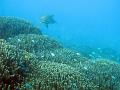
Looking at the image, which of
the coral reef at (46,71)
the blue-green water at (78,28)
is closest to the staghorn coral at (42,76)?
the coral reef at (46,71)

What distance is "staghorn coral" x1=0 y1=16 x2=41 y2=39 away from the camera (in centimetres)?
1545

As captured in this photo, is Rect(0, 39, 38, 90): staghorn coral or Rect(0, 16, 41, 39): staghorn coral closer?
Rect(0, 39, 38, 90): staghorn coral

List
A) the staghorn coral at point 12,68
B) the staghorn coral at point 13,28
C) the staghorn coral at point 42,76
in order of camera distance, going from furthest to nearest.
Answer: the staghorn coral at point 13,28, the staghorn coral at point 42,76, the staghorn coral at point 12,68

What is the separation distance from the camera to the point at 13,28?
16016 mm

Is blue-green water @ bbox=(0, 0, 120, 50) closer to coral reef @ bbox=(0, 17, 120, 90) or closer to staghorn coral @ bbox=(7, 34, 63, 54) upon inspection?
staghorn coral @ bbox=(7, 34, 63, 54)

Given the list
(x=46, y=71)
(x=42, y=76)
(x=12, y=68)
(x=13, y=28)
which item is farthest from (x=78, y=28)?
(x=12, y=68)

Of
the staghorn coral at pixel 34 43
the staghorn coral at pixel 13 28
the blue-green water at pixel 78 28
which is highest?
the blue-green water at pixel 78 28

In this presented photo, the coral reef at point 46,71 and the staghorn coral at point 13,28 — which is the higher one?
the staghorn coral at point 13,28

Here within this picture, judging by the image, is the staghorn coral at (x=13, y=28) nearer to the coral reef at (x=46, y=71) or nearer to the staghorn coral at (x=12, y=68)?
the coral reef at (x=46, y=71)

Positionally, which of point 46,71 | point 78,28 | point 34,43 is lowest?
point 46,71

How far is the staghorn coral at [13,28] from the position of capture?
15.4m

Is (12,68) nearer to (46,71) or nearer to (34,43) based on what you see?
(46,71)

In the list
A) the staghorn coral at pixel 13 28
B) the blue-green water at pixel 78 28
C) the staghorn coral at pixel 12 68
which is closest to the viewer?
the staghorn coral at pixel 12 68

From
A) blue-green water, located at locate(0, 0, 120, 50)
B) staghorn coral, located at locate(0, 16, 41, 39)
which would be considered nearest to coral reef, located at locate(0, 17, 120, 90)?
staghorn coral, located at locate(0, 16, 41, 39)
